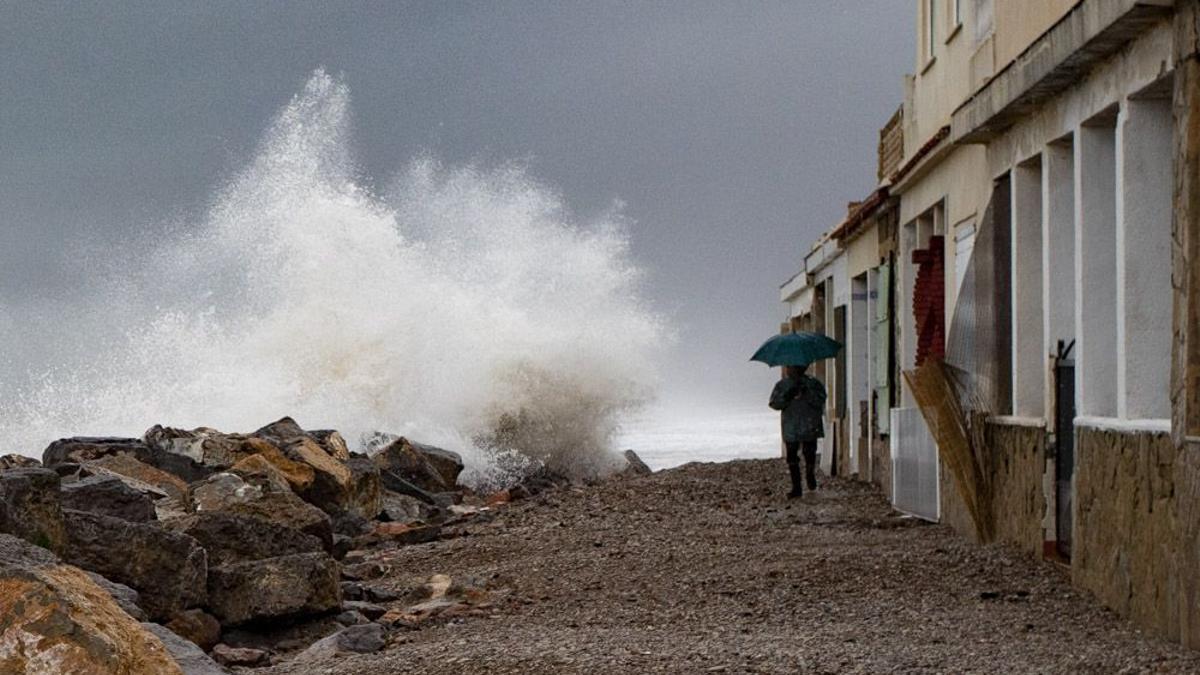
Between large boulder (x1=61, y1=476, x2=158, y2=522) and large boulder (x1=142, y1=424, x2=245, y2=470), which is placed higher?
large boulder (x1=142, y1=424, x2=245, y2=470)

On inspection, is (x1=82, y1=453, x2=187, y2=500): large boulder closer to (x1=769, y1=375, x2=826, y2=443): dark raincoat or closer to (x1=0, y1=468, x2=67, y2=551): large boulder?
(x1=769, y1=375, x2=826, y2=443): dark raincoat

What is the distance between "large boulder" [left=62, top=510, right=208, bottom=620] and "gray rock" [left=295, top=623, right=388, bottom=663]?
3.41ft

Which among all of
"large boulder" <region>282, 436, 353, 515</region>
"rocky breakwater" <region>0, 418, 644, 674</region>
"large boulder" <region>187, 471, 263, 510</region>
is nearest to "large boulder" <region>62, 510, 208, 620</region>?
"rocky breakwater" <region>0, 418, 644, 674</region>

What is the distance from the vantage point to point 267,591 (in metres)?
10.6

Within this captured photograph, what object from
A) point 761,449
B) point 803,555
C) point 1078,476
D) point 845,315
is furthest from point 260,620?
point 761,449

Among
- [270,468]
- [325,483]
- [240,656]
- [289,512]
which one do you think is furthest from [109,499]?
[325,483]

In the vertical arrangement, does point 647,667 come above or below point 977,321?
below

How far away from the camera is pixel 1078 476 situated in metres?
10.2

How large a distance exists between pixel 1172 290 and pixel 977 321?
4.66 m

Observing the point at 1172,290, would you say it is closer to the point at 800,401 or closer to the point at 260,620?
the point at 260,620

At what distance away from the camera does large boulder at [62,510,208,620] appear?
407 inches

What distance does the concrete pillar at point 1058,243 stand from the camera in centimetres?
1109

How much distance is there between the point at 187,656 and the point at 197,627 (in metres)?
1.79

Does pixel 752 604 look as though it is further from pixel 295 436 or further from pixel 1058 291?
pixel 295 436
